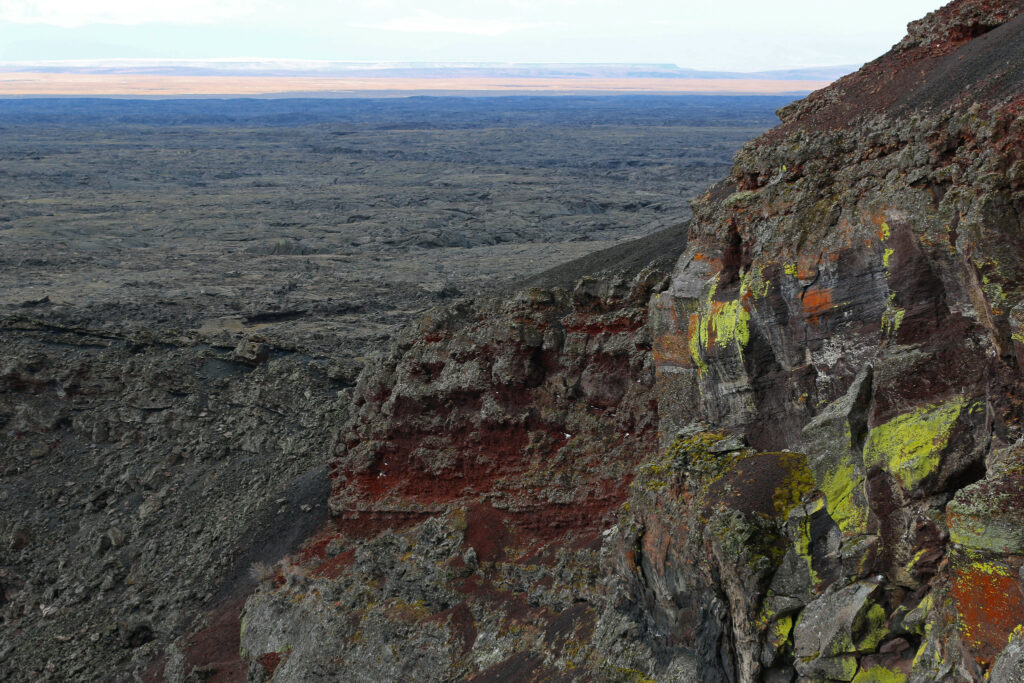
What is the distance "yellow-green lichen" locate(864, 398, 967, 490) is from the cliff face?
30 mm

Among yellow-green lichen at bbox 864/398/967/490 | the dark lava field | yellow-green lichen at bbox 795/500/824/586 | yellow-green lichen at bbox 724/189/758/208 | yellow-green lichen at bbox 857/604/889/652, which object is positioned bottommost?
the dark lava field

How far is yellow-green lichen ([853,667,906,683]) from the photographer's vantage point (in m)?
9.45

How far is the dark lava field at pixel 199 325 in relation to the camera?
22250 mm

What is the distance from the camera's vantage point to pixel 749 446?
12.7 metres

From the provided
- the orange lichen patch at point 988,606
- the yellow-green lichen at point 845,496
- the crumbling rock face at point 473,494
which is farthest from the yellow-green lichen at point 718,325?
the orange lichen patch at point 988,606

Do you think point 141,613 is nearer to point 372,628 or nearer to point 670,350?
point 372,628

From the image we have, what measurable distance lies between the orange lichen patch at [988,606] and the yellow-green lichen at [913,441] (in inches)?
80.4

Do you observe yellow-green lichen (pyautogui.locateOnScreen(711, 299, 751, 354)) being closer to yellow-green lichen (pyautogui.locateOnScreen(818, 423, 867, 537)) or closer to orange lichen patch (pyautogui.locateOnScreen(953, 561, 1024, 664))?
yellow-green lichen (pyautogui.locateOnScreen(818, 423, 867, 537))

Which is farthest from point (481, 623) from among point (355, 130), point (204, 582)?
point (355, 130)

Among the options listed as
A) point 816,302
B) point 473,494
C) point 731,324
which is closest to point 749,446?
point 816,302

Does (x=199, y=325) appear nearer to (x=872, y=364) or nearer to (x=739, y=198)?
(x=739, y=198)

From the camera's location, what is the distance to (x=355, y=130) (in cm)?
15825

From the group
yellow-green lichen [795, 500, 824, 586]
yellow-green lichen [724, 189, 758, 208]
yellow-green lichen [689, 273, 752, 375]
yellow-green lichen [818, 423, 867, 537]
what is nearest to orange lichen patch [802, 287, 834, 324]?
yellow-green lichen [689, 273, 752, 375]

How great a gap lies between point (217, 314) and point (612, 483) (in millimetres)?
29578
